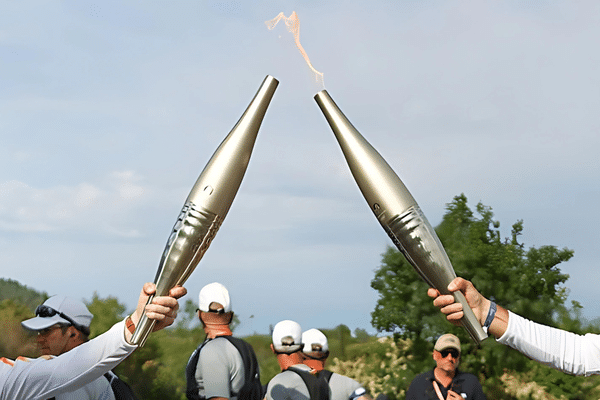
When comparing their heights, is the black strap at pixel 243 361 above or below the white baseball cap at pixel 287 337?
below

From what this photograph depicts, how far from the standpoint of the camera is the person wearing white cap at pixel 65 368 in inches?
155

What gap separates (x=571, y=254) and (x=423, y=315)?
2.85m

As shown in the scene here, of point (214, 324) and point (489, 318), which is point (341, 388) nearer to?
point (214, 324)

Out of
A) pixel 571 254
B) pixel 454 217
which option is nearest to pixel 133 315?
pixel 454 217

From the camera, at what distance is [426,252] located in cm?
459

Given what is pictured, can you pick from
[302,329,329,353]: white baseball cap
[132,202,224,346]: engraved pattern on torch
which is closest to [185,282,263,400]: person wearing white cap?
[302,329,329,353]: white baseball cap

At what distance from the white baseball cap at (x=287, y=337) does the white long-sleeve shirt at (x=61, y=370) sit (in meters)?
2.39

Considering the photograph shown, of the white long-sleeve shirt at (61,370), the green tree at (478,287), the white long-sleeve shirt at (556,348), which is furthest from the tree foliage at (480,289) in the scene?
the white long-sleeve shirt at (61,370)

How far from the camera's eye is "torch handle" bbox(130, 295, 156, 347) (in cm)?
415

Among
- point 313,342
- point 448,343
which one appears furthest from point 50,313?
point 448,343

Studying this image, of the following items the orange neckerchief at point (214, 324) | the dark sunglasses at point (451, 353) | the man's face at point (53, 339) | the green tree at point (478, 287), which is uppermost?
the green tree at point (478, 287)

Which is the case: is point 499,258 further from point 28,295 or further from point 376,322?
point 28,295

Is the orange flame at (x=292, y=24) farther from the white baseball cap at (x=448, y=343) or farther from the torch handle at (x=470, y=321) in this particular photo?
the white baseball cap at (x=448, y=343)

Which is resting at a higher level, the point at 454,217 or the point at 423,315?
the point at 454,217
